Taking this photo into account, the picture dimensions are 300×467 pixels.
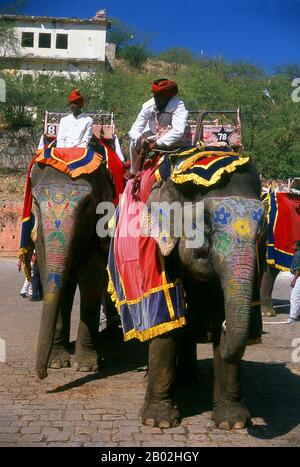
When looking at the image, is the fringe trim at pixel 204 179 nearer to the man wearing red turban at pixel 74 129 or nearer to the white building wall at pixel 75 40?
the man wearing red turban at pixel 74 129

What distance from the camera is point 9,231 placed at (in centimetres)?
2256

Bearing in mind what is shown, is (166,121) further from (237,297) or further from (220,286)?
(237,297)

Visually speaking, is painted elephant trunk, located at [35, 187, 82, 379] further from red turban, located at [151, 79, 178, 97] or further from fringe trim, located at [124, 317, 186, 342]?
red turban, located at [151, 79, 178, 97]

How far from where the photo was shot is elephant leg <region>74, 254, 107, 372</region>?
8047 mm

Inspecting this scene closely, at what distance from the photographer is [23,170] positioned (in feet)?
113

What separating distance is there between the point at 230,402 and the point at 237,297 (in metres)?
1.37

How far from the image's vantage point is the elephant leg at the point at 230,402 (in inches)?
235

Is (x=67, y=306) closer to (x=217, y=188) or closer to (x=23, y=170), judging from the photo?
(x=217, y=188)

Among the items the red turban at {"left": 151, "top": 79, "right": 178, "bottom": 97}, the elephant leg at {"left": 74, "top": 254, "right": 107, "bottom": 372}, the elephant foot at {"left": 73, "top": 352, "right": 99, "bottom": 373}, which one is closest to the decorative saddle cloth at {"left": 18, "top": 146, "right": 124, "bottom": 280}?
the elephant leg at {"left": 74, "top": 254, "right": 107, "bottom": 372}

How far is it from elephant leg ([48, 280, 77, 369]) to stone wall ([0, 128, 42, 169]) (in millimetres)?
27157

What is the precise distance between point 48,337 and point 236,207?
7.51ft

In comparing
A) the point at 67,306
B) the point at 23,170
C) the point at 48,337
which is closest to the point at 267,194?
the point at 67,306

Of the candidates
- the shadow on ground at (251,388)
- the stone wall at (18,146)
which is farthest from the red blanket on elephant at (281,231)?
the stone wall at (18,146)

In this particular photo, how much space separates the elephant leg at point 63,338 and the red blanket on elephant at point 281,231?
17.9 ft
